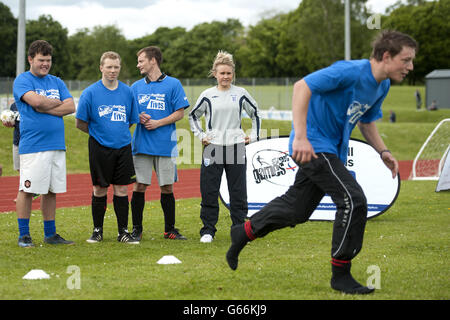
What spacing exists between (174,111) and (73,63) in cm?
8831

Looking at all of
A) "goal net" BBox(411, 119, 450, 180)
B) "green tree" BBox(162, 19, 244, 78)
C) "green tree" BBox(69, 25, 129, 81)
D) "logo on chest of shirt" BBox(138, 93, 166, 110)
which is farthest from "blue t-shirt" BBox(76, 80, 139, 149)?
"green tree" BBox(69, 25, 129, 81)

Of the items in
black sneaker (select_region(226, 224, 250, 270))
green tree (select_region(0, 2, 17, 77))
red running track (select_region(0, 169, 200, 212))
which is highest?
green tree (select_region(0, 2, 17, 77))

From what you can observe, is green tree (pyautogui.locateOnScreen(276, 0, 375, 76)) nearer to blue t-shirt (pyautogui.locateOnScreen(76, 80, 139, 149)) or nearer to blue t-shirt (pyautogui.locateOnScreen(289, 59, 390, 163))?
blue t-shirt (pyautogui.locateOnScreen(76, 80, 139, 149))

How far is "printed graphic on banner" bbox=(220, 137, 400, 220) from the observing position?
29.0ft

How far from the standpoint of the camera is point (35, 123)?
6.86 metres

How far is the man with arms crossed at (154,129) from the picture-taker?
7.49 meters

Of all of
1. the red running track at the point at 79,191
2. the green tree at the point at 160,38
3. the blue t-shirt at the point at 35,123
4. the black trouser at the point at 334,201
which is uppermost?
the green tree at the point at 160,38

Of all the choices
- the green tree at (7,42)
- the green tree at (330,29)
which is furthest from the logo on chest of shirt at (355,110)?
the green tree at (7,42)

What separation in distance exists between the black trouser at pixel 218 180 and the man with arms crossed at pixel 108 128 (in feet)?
2.95

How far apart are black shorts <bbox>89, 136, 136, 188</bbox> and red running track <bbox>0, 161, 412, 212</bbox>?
4.29m

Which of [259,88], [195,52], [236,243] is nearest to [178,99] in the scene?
[236,243]

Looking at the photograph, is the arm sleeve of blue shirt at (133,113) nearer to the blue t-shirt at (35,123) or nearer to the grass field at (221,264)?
the blue t-shirt at (35,123)

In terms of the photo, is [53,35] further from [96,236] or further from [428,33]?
[96,236]
